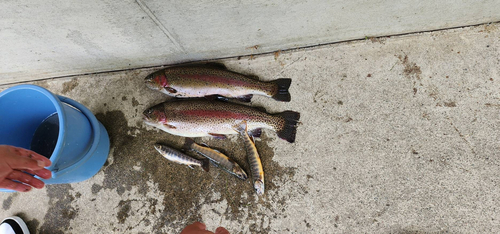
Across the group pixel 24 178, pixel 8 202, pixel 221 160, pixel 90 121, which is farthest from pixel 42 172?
pixel 8 202

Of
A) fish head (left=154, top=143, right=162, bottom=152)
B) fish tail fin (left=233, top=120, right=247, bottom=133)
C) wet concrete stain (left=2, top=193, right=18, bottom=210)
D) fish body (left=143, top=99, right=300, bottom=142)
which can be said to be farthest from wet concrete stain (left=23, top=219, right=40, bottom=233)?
fish tail fin (left=233, top=120, right=247, bottom=133)

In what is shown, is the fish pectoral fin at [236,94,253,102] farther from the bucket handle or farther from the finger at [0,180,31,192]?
the finger at [0,180,31,192]

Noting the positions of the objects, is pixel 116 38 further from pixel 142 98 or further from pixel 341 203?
pixel 341 203

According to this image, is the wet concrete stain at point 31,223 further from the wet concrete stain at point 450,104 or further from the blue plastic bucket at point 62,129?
the wet concrete stain at point 450,104

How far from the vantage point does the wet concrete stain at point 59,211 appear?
2.93m

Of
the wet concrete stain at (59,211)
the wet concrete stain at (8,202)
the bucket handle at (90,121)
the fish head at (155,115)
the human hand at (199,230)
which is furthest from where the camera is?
the wet concrete stain at (8,202)

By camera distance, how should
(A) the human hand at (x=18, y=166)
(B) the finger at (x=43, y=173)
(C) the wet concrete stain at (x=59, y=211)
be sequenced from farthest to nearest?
(C) the wet concrete stain at (x=59, y=211) → (B) the finger at (x=43, y=173) → (A) the human hand at (x=18, y=166)

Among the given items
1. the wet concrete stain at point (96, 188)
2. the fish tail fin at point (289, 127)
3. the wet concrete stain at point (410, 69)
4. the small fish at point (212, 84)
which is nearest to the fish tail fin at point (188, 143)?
the small fish at point (212, 84)

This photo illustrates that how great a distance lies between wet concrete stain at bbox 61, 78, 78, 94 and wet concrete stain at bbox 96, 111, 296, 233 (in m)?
0.68

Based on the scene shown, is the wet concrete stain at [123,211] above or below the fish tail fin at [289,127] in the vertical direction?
below

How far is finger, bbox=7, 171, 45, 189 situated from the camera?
1955 mm

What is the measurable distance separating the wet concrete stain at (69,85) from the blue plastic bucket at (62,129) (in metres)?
0.57

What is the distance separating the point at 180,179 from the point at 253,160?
0.82 meters

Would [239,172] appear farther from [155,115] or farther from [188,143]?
[155,115]
